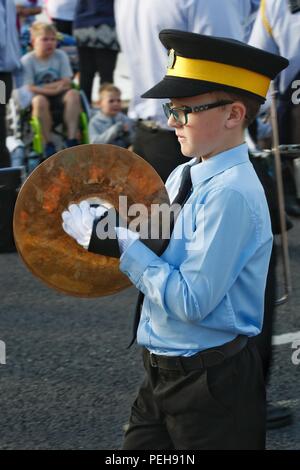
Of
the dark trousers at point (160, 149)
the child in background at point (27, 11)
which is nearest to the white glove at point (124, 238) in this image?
the dark trousers at point (160, 149)

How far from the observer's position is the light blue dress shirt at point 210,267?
2.41m

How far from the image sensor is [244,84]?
99.6 inches

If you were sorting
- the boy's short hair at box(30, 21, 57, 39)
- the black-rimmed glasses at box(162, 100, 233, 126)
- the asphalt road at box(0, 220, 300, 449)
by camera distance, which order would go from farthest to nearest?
the boy's short hair at box(30, 21, 57, 39), the asphalt road at box(0, 220, 300, 449), the black-rimmed glasses at box(162, 100, 233, 126)

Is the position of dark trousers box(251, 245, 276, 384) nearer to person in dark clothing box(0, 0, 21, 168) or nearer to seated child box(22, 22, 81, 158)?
person in dark clothing box(0, 0, 21, 168)

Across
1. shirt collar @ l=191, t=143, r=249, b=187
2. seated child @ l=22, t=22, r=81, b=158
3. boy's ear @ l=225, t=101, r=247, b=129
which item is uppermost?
seated child @ l=22, t=22, r=81, b=158

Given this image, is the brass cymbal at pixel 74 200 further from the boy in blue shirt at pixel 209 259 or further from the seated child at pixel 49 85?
the seated child at pixel 49 85

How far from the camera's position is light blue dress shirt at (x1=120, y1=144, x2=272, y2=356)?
2.41 meters

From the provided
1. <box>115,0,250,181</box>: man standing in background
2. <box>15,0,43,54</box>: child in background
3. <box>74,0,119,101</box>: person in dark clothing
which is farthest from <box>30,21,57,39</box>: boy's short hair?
<box>115,0,250,181</box>: man standing in background

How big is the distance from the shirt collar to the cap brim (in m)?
0.15

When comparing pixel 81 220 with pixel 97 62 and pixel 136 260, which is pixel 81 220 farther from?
pixel 97 62

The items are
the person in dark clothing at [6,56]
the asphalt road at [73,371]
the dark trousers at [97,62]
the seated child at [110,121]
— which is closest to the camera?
the asphalt road at [73,371]

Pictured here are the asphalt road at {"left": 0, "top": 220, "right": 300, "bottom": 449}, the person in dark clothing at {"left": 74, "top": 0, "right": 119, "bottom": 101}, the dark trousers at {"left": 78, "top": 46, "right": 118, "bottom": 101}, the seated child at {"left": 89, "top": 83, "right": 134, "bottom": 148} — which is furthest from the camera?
the dark trousers at {"left": 78, "top": 46, "right": 118, "bottom": 101}

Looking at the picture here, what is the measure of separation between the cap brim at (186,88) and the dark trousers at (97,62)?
7.13m

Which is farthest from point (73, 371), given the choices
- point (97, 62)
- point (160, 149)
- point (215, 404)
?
point (97, 62)
